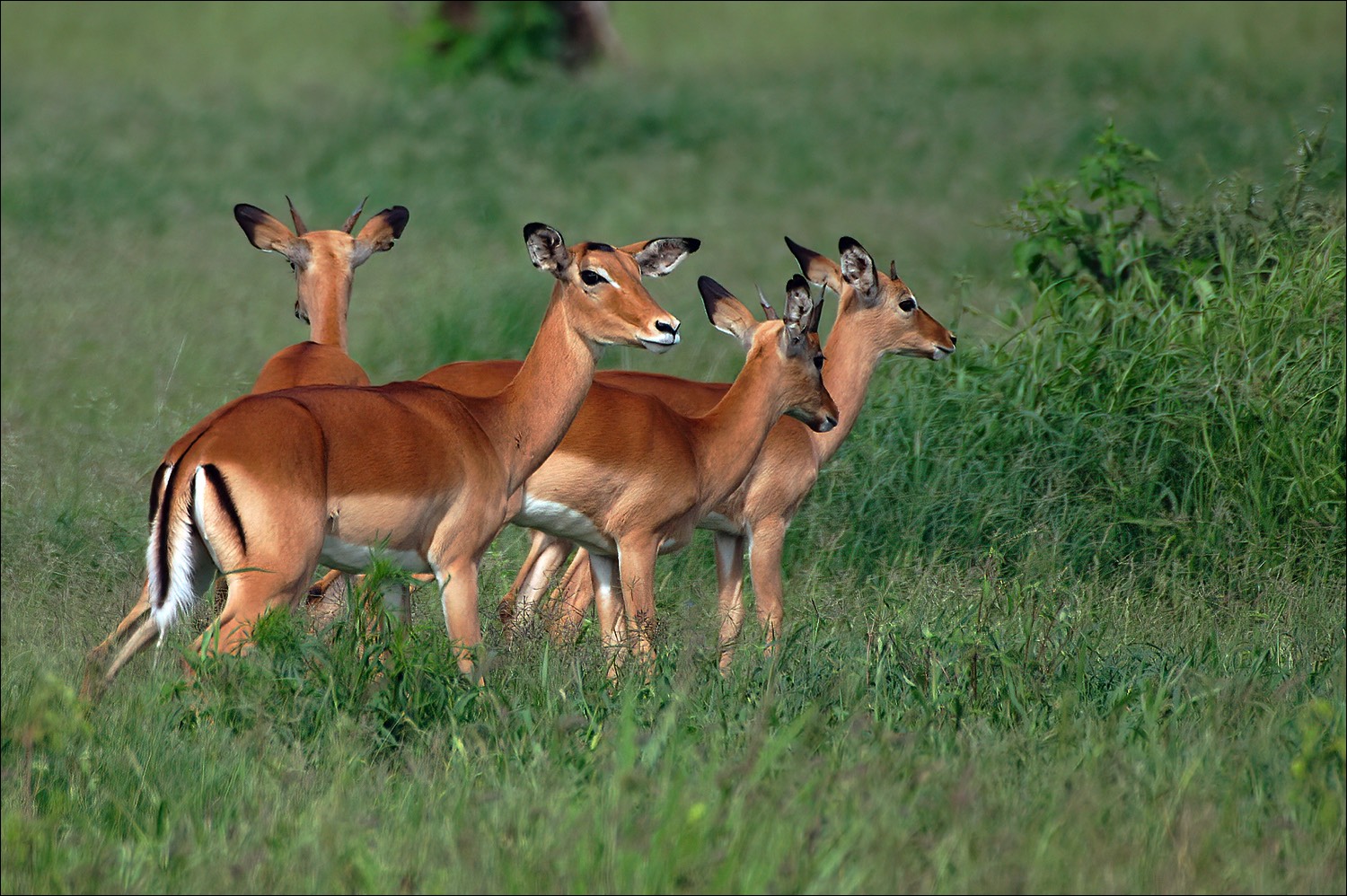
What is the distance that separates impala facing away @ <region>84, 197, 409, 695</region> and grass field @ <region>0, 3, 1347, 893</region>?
932 mm

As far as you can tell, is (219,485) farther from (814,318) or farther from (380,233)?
(380,233)

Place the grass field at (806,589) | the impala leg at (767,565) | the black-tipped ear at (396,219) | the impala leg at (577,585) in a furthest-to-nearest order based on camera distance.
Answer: the black-tipped ear at (396,219) → the impala leg at (577,585) → the impala leg at (767,565) → the grass field at (806,589)

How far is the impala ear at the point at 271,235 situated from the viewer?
21.2 feet

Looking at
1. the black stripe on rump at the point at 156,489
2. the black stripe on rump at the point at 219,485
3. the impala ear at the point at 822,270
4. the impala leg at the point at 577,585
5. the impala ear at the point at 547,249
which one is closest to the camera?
the black stripe on rump at the point at 219,485

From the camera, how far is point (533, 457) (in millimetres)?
5371

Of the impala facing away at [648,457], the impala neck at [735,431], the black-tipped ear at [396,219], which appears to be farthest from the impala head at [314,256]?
the impala neck at [735,431]

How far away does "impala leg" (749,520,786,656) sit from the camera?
20.0 feet

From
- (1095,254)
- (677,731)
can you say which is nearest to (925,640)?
(677,731)

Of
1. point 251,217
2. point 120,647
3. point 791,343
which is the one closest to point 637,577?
point 791,343

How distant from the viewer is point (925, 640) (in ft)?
15.6

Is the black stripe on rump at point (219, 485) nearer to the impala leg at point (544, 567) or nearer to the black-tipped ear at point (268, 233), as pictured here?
the impala leg at point (544, 567)

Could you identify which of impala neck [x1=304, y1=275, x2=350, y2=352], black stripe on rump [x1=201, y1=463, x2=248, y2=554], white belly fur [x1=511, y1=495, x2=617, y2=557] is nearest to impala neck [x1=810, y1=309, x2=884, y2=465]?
white belly fur [x1=511, y1=495, x2=617, y2=557]

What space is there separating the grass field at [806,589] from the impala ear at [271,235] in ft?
3.58

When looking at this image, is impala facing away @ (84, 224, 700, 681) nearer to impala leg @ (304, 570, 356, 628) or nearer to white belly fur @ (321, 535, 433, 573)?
white belly fur @ (321, 535, 433, 573)
